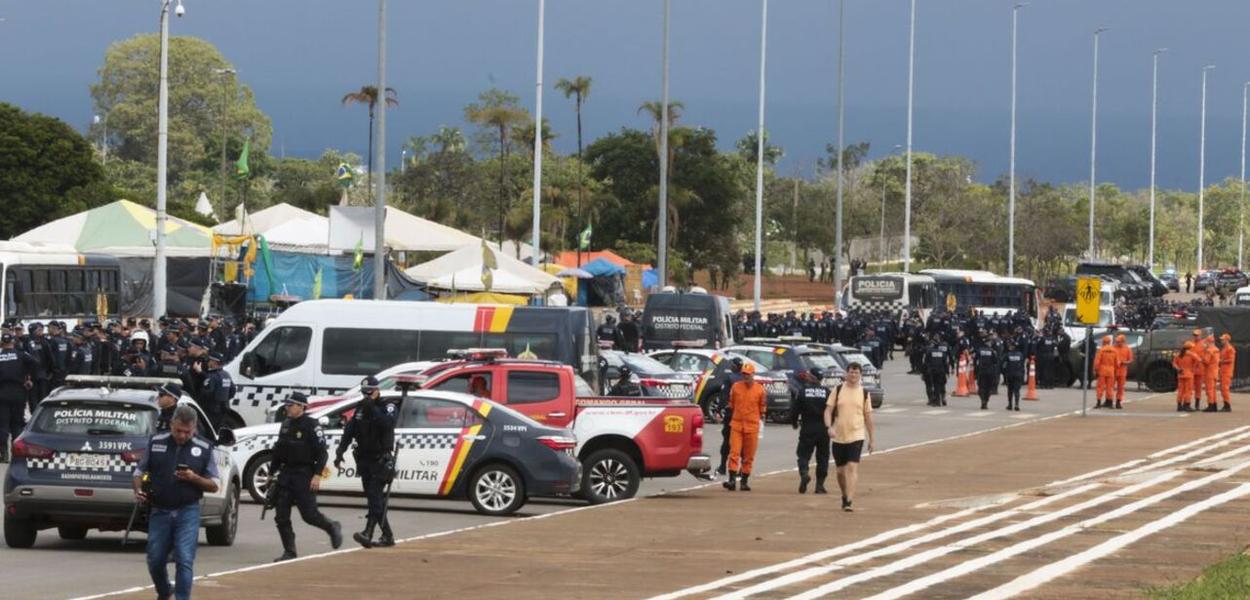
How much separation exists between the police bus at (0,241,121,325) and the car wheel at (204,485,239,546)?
2493 centimetres

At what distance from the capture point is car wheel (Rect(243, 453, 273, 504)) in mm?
21797

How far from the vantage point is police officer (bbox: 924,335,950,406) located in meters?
43.6

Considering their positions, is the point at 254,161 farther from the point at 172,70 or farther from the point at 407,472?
the point at 407,472

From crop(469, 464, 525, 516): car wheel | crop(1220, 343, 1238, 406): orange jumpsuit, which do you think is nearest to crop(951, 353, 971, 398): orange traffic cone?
crop(1220, 343, 1238, 406): orange jumpsuit

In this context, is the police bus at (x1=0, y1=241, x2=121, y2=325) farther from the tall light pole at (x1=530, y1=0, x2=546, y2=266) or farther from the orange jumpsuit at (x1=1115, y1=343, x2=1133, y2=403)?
the orange jumpsuit at (x1=1115, y1=343, x2=1133, y2=403)

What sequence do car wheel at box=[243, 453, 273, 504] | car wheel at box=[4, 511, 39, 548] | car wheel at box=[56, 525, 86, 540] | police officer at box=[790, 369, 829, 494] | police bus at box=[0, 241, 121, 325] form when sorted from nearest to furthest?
car wheel at box=[4, 511, 39, 548]
car wheel at box=[56, 525, 86, 540]
car wheel at box=[243, 453, 273, 504]
police officer at box=[790, 369, 829, 494]
police bus at box=[0, 241, 121, 325]

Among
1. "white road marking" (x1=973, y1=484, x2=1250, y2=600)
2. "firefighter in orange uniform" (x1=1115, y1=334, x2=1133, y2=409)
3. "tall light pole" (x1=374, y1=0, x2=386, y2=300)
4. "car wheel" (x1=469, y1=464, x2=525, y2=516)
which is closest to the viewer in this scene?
"white road marking" (x1=973, y1=484, x2=1250, y2=600)

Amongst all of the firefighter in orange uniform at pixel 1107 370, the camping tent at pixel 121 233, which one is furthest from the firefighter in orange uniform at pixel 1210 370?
the camping tent at pixel 121 233

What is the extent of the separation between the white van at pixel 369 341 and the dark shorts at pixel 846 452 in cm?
796

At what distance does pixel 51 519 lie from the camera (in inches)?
688

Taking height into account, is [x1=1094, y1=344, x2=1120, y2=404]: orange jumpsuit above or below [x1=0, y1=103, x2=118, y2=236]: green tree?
below

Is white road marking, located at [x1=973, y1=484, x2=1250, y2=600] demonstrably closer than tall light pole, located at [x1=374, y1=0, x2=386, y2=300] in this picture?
Yes

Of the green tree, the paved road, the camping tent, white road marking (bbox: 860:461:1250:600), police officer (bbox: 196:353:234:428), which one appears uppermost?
the green tree

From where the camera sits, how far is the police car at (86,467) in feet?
56.7
